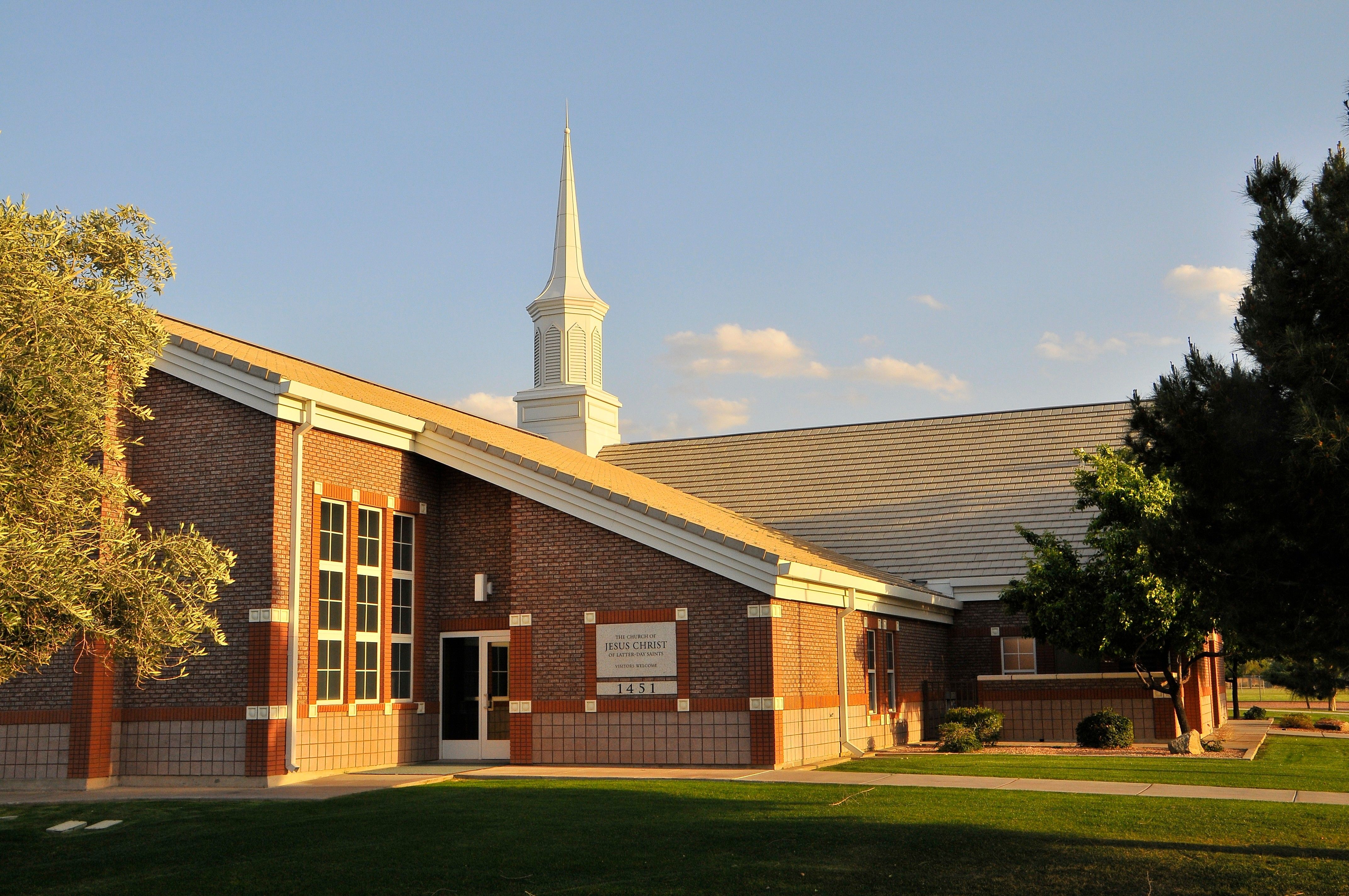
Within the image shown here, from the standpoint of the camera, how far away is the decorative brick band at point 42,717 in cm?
1727

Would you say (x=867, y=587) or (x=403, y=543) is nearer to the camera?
(x=403, y=543)

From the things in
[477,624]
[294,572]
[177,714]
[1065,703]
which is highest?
[294,572]

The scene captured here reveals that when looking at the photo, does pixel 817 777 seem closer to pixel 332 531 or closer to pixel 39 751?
pixel 332 531

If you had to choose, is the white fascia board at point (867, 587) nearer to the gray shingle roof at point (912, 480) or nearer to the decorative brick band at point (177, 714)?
the gray shingle roof at point (912, 480)

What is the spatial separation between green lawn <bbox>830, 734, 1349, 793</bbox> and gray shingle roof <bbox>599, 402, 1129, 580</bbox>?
7920mm

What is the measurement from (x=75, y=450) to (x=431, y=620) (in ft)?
31.2

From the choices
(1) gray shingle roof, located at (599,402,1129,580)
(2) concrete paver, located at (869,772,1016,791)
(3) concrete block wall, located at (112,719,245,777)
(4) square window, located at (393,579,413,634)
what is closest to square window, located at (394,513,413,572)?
(4) square window, located at (393,579,413,634)

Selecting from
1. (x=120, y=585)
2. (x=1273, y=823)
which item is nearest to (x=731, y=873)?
(x=1273, y=823)

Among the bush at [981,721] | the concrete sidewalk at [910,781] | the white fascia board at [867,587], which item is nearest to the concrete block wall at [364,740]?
the concrete sidewalk at [910,781]

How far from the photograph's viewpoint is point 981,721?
78.9 ft

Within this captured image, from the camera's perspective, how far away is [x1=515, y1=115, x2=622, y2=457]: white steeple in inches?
1447

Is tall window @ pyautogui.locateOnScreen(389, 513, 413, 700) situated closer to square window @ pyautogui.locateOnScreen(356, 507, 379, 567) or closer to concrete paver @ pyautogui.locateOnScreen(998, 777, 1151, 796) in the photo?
square window @ pyautogui.locateOnScreen(356, 507, 379, 567)

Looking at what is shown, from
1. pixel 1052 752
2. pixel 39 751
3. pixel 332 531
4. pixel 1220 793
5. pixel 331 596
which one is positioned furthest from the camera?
pixel 1052 752

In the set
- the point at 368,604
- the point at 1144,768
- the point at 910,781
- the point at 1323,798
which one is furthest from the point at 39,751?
the point at 1323,798
